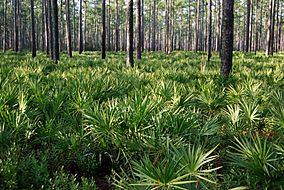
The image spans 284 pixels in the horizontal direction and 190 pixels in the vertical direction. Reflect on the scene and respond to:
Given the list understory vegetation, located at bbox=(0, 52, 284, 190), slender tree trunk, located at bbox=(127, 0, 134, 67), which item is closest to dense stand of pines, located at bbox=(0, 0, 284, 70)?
slender tree trunk, located at bbox=(127, 0, 134, 67)

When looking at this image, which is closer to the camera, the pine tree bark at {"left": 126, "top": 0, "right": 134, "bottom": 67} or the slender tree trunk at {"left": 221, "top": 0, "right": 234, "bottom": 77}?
the slender tree trunk at {"left": 221, "top": 0, "right": 234, "bottom": 77}

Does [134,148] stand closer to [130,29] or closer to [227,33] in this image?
[227,33]

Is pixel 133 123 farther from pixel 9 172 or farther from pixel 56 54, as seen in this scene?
pixel 56 54

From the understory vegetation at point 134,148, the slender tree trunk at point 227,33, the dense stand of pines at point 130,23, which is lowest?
the understory vegetation at point 134,148

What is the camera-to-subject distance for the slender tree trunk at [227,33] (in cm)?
1041

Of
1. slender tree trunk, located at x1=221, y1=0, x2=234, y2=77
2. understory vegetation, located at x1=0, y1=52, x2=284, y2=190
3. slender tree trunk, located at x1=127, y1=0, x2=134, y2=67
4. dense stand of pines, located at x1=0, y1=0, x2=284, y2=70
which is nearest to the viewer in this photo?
understory vegetation, located at x1=0, y1=52, x2=284, y2=190

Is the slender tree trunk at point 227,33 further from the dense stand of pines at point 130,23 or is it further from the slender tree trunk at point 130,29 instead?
the slender tree trunk at point 130,29

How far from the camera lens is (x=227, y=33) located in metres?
10.7

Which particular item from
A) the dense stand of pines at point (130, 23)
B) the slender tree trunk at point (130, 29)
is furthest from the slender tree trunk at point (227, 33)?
the slender tree trunk at point (130, 29)

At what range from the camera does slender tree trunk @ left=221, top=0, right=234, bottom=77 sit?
1041 cm

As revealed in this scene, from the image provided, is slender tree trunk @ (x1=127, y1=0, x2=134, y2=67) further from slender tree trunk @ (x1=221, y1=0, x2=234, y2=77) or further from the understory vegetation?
the understory vegetation

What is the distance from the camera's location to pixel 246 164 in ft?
10.8

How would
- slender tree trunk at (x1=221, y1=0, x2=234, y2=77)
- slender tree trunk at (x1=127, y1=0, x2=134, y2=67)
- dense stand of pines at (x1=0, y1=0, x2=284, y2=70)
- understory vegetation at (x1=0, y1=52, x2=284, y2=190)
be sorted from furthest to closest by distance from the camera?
dense stand of pines at (x1=0, y1=0, x2=284, y2=70), slender tree trunk at (x1=127, y1=0, x2=134, y2=67), slender tree trunk at (x1=221, y1=0, x2=234, y2=77), understory vegetation at (x1=0, y1=52, x2=284, y2=190)

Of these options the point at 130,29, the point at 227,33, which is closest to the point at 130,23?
the point at 130,29
